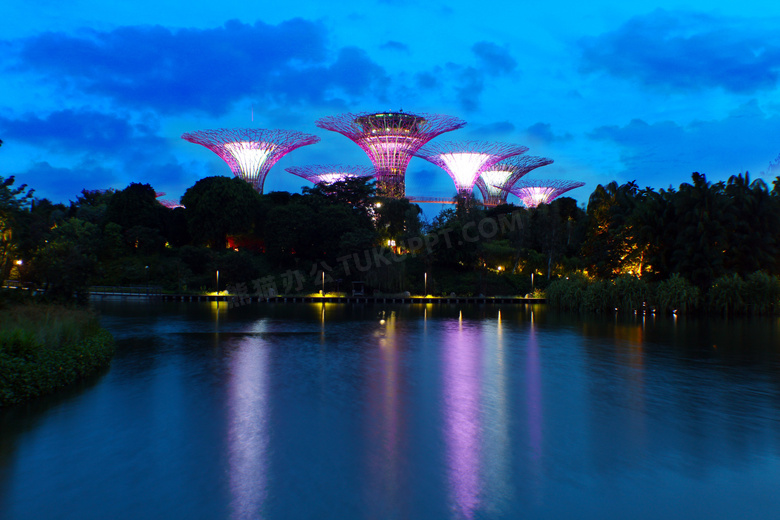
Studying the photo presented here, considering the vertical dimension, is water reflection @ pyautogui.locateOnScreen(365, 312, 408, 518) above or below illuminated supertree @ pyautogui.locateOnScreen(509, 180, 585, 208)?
below

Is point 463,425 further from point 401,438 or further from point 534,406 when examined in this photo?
point 534,406

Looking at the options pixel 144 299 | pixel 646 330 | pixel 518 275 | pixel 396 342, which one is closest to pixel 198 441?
pixel 396 342

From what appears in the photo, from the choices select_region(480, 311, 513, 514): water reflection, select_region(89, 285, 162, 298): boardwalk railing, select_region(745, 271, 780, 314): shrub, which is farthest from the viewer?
select_region(89, 285, 162, 298): boardwalk railing

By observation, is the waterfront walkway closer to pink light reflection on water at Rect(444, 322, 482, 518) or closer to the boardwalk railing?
the boardwalk railing

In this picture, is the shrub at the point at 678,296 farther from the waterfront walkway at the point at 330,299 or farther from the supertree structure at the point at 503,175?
the supertree structure at the point at 503,175

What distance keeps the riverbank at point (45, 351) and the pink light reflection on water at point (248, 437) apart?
295cm

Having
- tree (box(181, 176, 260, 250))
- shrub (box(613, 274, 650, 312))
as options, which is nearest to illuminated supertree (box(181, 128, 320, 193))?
tree (box(181, 176, 260, 250))

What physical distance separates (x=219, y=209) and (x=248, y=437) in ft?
174

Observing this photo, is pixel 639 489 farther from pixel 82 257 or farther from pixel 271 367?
pixel 82 257

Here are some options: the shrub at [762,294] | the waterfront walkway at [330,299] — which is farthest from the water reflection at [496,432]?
the waterfront walkway at [330,299]

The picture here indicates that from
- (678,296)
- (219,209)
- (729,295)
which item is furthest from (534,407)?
(219,209)

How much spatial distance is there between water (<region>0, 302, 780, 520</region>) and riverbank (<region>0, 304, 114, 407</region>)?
0.40 m

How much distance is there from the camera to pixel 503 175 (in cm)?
7462

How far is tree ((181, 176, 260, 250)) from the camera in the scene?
2264 inches
